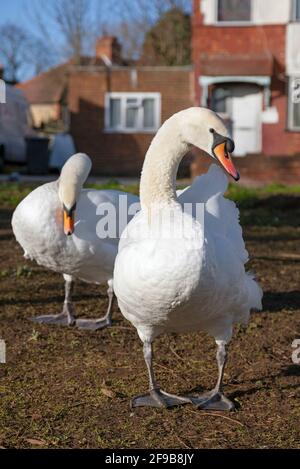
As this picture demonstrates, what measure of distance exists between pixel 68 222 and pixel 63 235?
0.40 m

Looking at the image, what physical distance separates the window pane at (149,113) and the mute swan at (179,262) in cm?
2206

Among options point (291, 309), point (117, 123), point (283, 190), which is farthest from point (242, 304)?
point (117, 123)

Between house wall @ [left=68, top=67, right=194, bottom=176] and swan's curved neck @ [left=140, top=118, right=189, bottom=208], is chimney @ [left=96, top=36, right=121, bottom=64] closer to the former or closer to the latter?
house wall @ [left=68, top=67, right=194, bottom=176]

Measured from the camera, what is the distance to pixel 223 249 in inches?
165

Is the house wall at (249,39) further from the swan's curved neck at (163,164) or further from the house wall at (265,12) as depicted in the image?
the swan's curved neck at (163,164)

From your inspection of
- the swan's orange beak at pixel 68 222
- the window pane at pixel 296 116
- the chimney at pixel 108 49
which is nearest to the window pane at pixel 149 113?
the window pane at pixel 296 116

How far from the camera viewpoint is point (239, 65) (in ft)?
68.6

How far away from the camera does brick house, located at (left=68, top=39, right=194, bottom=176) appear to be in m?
25.9

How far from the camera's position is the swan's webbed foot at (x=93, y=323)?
6.12 m

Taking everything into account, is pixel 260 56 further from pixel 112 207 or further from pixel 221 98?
pixel 112 207

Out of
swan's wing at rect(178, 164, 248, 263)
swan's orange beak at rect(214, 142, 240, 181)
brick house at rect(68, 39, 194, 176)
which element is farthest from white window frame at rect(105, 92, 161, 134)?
swan's orange beak at rect(214, 142, 240, 181)

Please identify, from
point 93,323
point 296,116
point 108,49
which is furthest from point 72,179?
point 108,49

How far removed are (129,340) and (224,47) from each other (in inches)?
660
